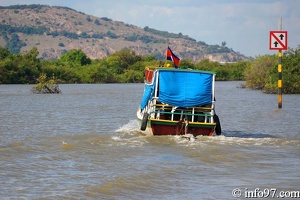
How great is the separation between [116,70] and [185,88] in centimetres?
8532

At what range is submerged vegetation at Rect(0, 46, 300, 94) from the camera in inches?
2154

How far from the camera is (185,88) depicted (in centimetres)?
2167

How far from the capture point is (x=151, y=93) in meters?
22.5

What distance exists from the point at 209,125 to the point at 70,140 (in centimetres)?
467

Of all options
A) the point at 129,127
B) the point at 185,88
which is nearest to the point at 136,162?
the point at 185,88

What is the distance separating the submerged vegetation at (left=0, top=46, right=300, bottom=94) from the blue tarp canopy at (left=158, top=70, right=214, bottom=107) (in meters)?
28.0

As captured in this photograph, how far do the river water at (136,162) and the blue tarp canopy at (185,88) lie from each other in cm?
134

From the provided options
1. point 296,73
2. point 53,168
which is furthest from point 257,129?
point 296,73

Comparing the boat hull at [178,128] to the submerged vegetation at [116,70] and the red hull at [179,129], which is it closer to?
the red hull at [179,129]

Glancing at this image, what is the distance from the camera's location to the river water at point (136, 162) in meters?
13.7

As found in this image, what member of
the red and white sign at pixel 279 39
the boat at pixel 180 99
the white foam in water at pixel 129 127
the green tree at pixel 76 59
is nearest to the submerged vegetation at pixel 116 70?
the green tree at pixel 76 59

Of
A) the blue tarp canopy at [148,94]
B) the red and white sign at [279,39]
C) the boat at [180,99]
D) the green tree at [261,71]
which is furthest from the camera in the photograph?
the green tree at [261,71]

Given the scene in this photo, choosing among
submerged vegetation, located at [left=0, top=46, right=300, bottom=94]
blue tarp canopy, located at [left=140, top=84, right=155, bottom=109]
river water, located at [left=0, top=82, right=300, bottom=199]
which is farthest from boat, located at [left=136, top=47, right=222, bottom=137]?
submerged vegetation, located at [left=0, top=46, right=300, bottom=94]

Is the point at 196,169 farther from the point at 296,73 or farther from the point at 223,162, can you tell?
the point at 296,73
